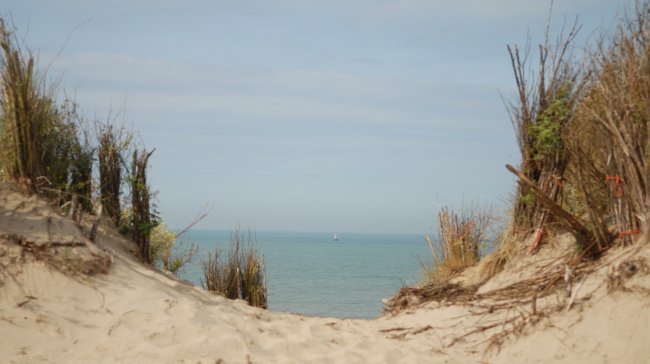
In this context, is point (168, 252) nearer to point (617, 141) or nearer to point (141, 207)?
point (141, 207)

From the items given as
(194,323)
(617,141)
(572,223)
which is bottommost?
(194,323)

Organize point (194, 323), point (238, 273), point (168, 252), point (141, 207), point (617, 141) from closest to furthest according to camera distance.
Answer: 1. point (194, 323)
2. point (617, 141)
3. point (141, 207)
4. point (238, 273)
5. point (168, 252)

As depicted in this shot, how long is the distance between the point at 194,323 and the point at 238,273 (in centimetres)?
376

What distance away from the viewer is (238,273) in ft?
28.6

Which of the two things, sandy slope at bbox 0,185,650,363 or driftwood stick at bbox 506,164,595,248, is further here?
driftwood stick at bbox 506,164,595,248

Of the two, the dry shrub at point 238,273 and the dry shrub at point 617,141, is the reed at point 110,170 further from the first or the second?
the dry shrub at point 617,141

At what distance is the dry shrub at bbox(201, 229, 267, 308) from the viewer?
8.64m

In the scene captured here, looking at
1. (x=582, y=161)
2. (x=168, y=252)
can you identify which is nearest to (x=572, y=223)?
(x=582, y=161)

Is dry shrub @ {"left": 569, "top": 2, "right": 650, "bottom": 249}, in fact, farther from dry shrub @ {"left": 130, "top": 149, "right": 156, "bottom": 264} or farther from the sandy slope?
dry shrub @ {"left": 130, "top": 149, "right": 156, "bottom": 264}

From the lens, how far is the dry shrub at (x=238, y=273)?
8641 mm

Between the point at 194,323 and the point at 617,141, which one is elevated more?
the point at 617,141

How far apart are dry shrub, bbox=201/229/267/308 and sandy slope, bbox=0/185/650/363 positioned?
2.71 metres

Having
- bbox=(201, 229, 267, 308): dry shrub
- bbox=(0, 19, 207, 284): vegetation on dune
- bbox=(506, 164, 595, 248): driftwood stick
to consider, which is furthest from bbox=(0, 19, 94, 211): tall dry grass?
bbox=(506, 164, 595, 248): driftwood stick

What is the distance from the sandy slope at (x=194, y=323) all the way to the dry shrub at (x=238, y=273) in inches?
107
